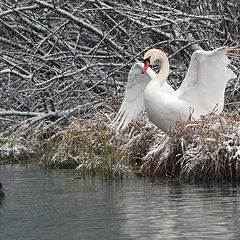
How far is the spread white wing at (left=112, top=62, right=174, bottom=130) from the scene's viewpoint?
12.9m

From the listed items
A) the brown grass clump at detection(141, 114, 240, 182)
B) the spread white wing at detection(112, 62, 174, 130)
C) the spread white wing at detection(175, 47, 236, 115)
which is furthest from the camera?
the spread white wing at detection(112, 62, 174, 130)

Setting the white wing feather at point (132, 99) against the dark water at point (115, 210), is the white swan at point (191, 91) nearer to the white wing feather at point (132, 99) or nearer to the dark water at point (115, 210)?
the white wing feather at point (132, 99)

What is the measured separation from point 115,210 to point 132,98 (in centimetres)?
551

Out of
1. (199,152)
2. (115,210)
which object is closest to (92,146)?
(199,152)

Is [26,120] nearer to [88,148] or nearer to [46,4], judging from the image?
[46,4]

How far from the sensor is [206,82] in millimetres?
11773

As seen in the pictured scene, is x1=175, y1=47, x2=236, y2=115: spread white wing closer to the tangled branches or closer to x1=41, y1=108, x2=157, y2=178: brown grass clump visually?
x1=41, y1=108, x2=157, y2=178: brown grass clump

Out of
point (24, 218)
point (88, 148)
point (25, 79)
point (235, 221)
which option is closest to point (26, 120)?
point (25, 79)

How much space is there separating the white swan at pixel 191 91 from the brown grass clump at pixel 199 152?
0.70m

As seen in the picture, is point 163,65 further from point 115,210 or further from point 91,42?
point 91,42

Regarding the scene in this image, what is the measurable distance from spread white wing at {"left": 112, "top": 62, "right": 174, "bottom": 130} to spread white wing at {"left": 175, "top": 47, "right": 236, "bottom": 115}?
44.0 inches

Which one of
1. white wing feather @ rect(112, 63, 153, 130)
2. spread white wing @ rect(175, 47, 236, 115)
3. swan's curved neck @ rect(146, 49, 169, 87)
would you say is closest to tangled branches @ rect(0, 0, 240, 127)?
white wing feather @ rect(112, 63, 153, 130)

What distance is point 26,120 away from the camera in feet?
49.8

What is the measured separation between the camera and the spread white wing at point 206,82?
1136cm
